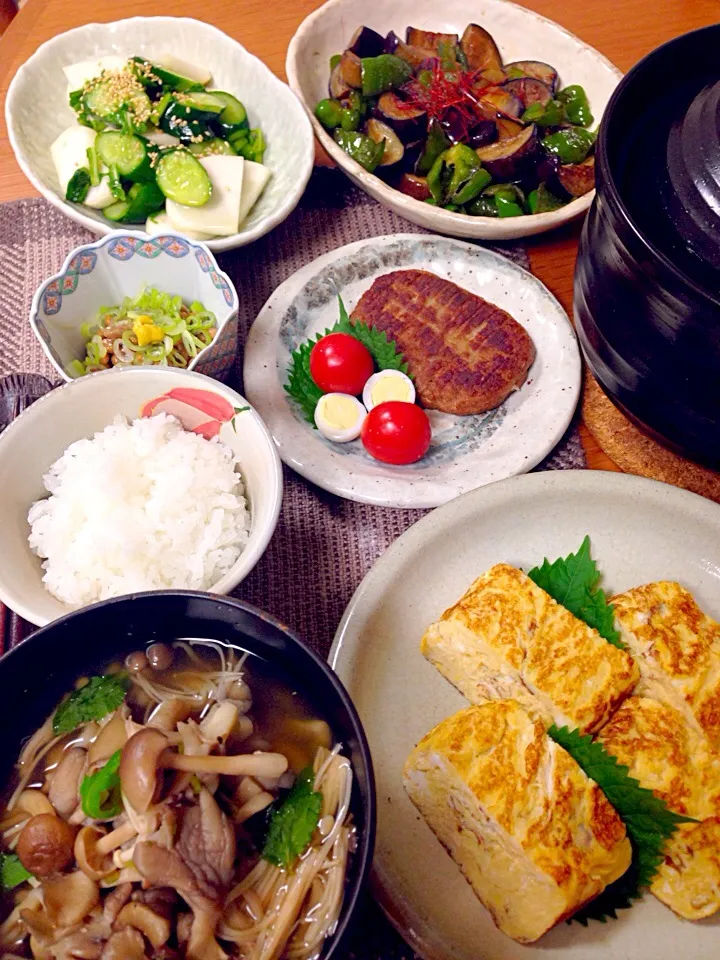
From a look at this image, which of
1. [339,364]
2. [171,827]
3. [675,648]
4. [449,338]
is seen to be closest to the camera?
[171,827]

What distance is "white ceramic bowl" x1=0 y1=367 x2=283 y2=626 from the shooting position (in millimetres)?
1568

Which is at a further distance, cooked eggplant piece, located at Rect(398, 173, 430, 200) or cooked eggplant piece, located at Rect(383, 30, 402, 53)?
cooked eggplant piece, located at Rect(383, 30, 402, 53)

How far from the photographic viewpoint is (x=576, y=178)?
230 cm

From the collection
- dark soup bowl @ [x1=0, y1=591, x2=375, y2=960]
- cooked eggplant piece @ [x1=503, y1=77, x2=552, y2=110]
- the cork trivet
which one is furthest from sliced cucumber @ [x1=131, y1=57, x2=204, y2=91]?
dark soup bowl @ [x1=0, y1=591, x2=375, y2=960]

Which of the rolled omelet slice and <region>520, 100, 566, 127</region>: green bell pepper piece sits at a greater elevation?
<region>520, 100, 566, 127</region>: green bell pepper piece

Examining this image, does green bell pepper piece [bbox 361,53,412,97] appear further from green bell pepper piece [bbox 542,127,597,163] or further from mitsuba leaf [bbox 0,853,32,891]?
mitsuba leaf [bbox 0,853,32,891]

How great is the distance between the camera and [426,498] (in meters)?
1.85

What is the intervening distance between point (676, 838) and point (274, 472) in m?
1.05

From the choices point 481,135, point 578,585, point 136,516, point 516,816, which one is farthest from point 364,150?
point 516,816

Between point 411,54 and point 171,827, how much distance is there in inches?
99.1

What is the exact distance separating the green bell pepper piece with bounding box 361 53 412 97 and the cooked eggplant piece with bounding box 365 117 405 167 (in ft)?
0.36

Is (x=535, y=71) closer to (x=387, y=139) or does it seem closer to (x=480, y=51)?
(x=480, y=51)

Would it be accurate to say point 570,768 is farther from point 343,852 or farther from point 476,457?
point 476,457

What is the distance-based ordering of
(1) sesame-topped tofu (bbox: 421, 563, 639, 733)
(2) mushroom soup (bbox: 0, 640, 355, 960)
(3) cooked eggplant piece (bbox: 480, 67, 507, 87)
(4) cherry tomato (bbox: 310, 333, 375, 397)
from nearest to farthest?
(2) mushroom soup (bbox: 0, 640, 355, 960), (1) sesame-topped tofu (bbox: 421, 563, 639, 733), (4) cherry tomato (bbox: 310, 333, 375, 397), (3) cooked eggplant piece (bbox: 480, 67, 507, 87)
